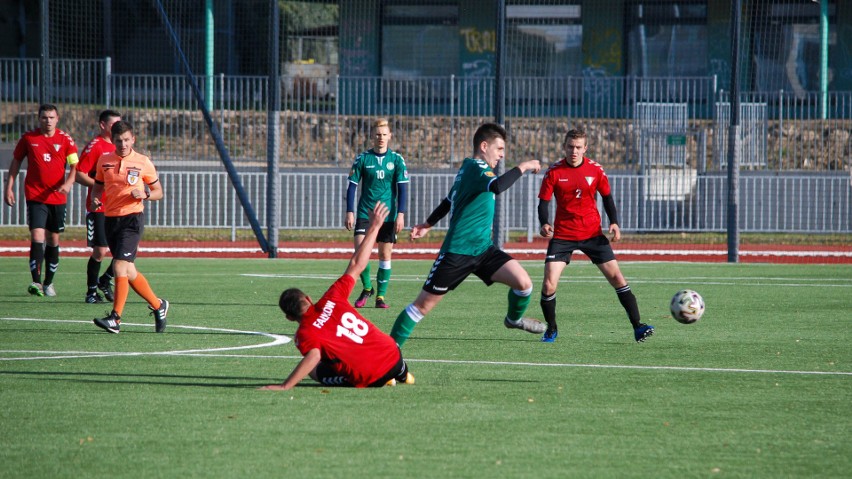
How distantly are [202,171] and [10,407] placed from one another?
19.6 meters

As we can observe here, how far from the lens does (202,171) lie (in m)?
26.3

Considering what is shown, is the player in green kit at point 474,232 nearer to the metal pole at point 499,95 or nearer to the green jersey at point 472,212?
the green jersey at point 472,212

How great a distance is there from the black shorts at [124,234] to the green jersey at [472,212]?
3.44 meters

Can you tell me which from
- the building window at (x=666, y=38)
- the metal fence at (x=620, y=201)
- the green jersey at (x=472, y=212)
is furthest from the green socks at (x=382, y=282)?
the building window at (x=666, y=38)

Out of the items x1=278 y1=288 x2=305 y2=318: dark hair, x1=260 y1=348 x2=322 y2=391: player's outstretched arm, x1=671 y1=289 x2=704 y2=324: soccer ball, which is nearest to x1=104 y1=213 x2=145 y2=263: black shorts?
x1=278 y1=288 x2=305 y2=318: dark hair

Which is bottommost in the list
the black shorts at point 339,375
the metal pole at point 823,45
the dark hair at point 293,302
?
the black shorts at point 339,375

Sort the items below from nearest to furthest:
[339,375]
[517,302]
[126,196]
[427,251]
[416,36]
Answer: [339,375] < [517,302] < [126,196] < [427,251] < [416,36]

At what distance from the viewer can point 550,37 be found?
3253 cm

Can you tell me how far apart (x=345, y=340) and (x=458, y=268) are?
1828 millimetres

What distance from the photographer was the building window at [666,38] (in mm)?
A: 32688

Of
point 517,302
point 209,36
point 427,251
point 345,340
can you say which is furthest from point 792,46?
point 345,340

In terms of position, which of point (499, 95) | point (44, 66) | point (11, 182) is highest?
point (44, 66)

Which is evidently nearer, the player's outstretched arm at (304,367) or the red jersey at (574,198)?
the player's outstretched arm at (304,367)

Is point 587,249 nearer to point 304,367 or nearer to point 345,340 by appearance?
point 345,340
